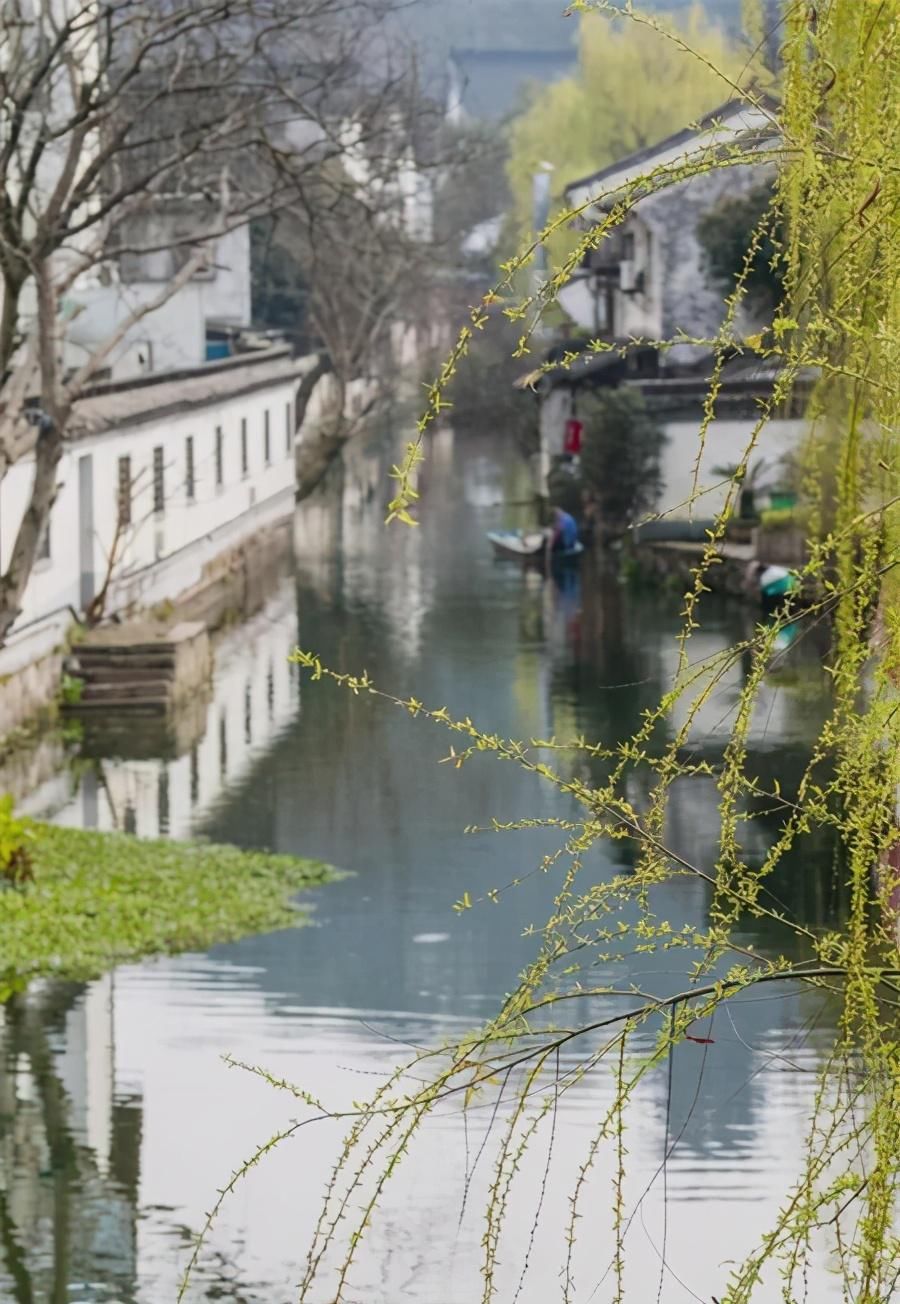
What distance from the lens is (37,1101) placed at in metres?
9.99

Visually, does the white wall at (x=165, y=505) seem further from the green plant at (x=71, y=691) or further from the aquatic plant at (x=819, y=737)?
the aquatic plant at (x=819, y=737)

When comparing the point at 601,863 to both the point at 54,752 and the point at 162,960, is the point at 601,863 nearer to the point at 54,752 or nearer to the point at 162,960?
the point at 162,960

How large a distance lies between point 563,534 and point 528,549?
2.08ft

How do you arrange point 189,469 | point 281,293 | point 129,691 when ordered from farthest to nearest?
point 281,293 < point 189,469 < point 129,691

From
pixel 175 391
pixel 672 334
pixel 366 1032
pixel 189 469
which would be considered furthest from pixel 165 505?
pixel 366 1032

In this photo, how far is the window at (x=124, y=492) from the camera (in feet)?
73.7

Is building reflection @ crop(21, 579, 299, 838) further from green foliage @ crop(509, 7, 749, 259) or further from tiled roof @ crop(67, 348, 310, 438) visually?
green foliage @ crop(509, 7, 749, 259)

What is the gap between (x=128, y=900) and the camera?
1316 centimetres

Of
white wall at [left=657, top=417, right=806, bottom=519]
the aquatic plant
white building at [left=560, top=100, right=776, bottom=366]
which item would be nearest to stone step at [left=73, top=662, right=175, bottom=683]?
white wall at [left=657, top=417, right=806, bottom=519]

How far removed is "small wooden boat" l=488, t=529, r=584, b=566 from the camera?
105 ft

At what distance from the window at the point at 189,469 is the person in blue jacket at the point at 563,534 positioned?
583cm

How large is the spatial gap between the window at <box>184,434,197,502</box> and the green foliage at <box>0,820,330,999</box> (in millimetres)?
14062

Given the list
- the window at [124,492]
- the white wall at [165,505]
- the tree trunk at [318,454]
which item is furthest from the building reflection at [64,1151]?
the tree trunk at [318,454]

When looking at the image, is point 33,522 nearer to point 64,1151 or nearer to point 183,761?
point 183,761
